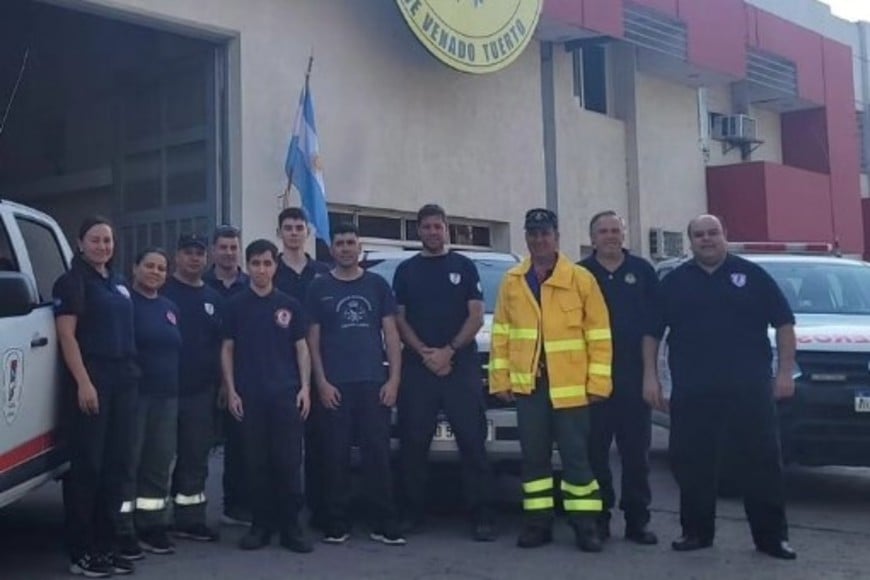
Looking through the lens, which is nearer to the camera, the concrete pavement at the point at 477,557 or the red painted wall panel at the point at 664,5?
the concrete pavement at the point at 477,557

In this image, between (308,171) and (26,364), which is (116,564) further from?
(308,171)

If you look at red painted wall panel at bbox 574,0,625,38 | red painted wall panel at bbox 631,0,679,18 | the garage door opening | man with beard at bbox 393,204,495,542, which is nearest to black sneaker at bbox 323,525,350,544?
man with beard at bbox 393,204,495,542

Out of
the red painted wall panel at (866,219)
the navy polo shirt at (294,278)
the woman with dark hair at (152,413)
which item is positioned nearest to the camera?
the woman with dark hair at (152,413)

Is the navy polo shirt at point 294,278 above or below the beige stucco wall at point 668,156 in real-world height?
below

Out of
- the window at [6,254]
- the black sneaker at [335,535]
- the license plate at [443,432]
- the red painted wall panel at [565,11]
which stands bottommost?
the black sneaker at [335,535]

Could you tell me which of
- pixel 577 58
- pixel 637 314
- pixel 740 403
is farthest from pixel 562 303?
pixel 577 58

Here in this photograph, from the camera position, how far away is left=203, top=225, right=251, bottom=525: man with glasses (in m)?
6.69

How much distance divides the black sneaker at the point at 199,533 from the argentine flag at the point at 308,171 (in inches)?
244

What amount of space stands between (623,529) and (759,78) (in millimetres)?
16580

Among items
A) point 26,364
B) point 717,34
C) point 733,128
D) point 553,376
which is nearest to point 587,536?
point 553,376

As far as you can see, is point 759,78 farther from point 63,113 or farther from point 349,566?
point 349,566

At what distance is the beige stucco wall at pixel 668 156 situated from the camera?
63.4ft

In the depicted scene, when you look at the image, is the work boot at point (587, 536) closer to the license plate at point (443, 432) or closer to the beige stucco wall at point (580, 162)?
the license plate at point (443, 432)

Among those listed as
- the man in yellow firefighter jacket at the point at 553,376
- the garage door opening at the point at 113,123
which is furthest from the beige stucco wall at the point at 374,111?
the man in yellow firefighter jacket at the point at 553,376
